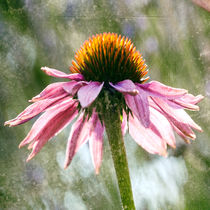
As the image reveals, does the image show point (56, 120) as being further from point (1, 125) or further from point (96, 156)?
point (1, 125)

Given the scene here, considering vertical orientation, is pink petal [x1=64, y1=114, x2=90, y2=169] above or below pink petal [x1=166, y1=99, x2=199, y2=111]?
below

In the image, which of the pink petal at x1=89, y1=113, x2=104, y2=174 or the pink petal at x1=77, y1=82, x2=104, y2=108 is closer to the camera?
the pink petal at x1=77, y1=82, x2=104, y2=108

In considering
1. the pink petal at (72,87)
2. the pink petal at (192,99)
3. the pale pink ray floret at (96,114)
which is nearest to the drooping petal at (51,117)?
the pale pink ray floret at (96,114)

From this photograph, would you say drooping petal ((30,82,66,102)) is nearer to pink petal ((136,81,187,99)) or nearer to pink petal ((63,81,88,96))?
pink petal ((63,81,88,96))

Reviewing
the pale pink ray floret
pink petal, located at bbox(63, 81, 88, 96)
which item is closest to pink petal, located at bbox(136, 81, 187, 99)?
the pale pink ray floret

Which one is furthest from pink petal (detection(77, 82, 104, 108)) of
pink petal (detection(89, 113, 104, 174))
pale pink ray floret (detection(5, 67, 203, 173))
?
pink petal (detection(89, 113, 104, 174))

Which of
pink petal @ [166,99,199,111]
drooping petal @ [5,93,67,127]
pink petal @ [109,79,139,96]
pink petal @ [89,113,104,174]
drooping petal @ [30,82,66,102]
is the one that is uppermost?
drooping petal @ [30,82,66,102]
